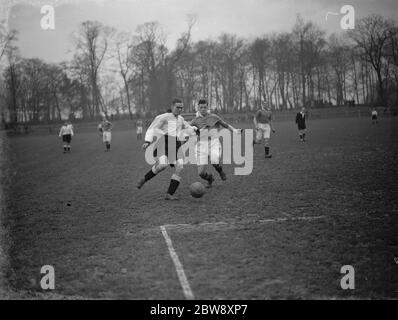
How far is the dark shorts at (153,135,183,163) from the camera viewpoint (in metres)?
7.89

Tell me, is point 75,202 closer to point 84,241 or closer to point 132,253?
point 84,241

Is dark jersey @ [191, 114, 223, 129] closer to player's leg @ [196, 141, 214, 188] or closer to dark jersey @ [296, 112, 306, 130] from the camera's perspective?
player's leg @ [196, 141, 214, 188]

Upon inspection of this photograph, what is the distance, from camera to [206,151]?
8945 millimetres

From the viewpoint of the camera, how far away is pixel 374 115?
3247 centimetres

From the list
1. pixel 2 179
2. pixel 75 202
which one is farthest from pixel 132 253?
pixel 2 179

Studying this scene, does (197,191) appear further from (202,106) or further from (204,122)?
(202,106)

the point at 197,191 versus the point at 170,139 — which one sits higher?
the point at 170,139

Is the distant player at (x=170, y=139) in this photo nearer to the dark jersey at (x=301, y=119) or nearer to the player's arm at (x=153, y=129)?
the player's arm at (x=153, y=129)

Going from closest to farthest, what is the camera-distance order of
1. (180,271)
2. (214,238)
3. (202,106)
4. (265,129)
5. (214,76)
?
(180,271) < (214,238) < (202,106) < (265,129) < (214,76)

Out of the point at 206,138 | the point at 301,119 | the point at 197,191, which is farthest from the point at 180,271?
the point at 301,119

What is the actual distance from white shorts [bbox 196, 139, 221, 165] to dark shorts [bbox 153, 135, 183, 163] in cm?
96

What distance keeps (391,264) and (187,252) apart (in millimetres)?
2412

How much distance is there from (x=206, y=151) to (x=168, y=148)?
4.22 feet

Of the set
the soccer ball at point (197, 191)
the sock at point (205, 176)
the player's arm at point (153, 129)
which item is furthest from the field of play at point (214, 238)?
the player's arm at point (153, 129)
